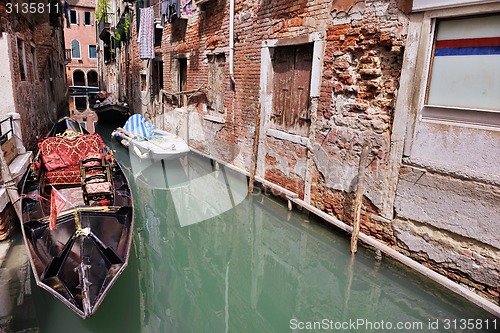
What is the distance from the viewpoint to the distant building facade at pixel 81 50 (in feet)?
86.0

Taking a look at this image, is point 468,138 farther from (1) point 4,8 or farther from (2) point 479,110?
(1) point 4,8

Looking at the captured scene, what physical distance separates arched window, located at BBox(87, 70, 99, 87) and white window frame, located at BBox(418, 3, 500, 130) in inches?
1188

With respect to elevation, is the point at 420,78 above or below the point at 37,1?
below

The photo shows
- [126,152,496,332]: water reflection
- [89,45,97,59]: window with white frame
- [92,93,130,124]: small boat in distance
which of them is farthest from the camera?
[89,45,97,59]: window with white frame

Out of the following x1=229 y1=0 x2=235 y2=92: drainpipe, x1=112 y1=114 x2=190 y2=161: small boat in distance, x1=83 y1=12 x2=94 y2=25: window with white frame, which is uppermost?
x1=83 y1=12 x2=94 y2=25: window with white frame

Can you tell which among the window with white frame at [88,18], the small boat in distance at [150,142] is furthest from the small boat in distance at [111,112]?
the window with white frame at [88,18]

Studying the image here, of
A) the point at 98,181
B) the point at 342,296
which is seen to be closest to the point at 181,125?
the point at 98,181

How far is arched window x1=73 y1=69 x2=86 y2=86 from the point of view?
28.9m

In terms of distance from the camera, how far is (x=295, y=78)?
17.4ft

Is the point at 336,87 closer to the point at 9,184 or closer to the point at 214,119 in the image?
the point at 214,119

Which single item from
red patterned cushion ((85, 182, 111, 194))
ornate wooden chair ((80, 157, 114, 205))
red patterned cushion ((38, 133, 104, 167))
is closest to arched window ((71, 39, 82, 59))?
red patterned cushion ((38, 133, 104, 167))

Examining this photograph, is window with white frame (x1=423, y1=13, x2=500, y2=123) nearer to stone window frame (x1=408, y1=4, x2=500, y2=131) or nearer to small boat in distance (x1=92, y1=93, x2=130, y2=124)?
stone window frame (x1=408, y1=4, x2=500, y2=131)

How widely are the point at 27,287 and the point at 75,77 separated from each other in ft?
96.8

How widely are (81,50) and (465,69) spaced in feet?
98.8
